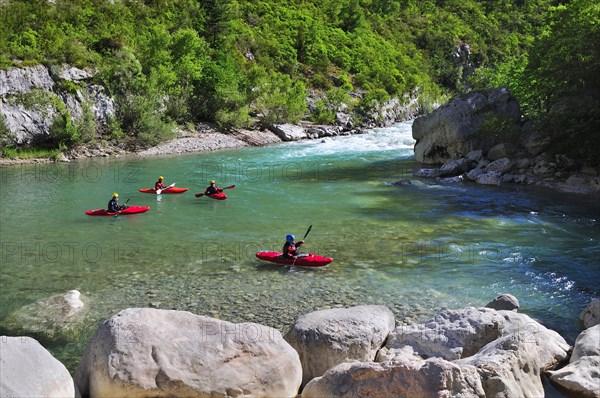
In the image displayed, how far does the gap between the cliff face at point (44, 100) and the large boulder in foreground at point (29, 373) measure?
28732mm

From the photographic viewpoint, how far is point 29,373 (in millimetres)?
6137

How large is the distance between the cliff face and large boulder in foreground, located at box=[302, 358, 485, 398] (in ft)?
102

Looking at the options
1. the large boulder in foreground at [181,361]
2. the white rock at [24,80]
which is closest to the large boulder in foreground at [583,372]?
the large boulder in foreground at [181,361]

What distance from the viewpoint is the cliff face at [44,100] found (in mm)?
31922

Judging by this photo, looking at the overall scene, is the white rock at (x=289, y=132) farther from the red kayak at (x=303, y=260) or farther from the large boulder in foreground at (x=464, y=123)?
the red kayak at (x=303, y=260)

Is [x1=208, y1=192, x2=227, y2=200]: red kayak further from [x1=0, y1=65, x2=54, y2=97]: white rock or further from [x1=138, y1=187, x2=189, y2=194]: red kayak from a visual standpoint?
[x1=0, y1=65, x2=54, y2=97]: white rock

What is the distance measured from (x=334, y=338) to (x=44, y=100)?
3128 centimetres

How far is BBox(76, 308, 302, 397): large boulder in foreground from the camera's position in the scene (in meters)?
6.50

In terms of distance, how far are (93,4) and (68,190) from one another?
28224 mm

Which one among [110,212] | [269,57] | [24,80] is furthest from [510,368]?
[269,57]

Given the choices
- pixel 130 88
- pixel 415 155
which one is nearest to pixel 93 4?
pixel 130 88

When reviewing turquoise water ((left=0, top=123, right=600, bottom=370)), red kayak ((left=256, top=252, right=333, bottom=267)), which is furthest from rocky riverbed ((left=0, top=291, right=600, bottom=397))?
red kayak ((left=256, top=252, right=333, bottom=267))

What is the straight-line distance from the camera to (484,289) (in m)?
11.8

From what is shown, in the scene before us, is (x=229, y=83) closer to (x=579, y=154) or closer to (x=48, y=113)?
(x=48, y=113)
